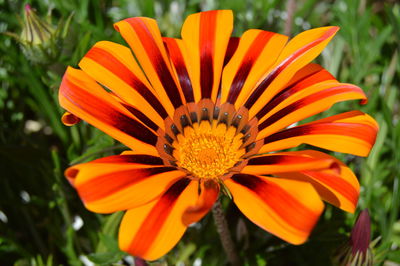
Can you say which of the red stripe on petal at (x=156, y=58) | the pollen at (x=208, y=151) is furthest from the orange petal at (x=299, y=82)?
the red stripe on petal at (x=156, y=58)

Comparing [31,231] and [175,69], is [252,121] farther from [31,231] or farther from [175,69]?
[31,231]

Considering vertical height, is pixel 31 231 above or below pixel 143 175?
below

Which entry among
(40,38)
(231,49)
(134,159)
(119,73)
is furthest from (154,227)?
(40,38)

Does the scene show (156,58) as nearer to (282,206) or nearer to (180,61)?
(180,61)

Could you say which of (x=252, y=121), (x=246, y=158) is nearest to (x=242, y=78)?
(x=252, y=121)

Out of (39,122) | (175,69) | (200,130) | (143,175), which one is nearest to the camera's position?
(143,175)

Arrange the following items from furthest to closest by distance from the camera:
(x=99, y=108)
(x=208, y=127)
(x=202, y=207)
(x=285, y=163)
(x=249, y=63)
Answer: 1. (x=208, y=127)
2. (x=249, y=63)
3. (x=99, y=108)
4. (x=285, y=163)
5. (x=202, y=207)
